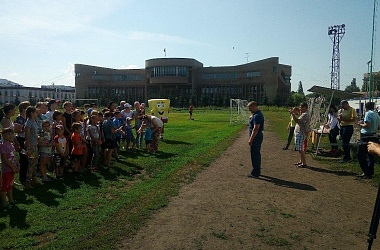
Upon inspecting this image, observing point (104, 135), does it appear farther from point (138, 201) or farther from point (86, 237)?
point (86, 237)

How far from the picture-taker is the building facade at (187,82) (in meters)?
86.1

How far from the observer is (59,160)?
732 cm

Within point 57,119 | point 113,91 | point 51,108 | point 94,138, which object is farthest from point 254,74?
point 57,119

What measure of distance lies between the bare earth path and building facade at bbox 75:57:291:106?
246ft

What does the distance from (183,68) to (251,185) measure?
284 ft

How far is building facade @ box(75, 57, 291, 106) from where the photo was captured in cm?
8606

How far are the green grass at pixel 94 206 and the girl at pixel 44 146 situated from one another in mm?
431

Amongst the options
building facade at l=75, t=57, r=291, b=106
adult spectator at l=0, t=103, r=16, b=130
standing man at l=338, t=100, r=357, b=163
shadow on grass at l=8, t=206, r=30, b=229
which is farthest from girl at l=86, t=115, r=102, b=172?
building facade at l=75, t=57, r=291, b=106

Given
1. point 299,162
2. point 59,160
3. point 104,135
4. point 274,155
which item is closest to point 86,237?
point 59,160

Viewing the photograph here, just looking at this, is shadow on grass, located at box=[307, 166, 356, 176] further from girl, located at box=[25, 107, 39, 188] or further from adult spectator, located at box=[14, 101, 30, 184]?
adult spectator, located at box=[14, 101, 30, 184]

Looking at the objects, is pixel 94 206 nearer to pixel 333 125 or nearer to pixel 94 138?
pixel 94 138

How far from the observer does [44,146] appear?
6.92 metres

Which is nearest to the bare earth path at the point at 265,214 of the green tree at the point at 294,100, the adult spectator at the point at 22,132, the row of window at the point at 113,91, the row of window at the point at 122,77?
the adult spectator at the point at 22,132

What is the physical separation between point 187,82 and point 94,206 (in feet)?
287
